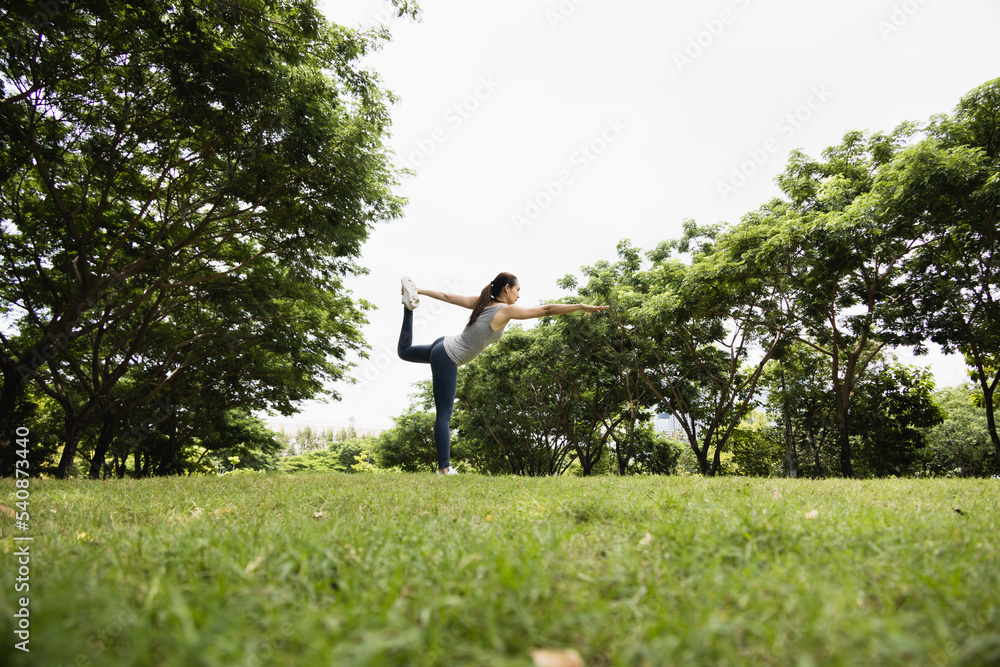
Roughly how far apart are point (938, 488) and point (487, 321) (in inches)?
212

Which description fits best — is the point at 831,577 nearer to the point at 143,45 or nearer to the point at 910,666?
the point at 910,666

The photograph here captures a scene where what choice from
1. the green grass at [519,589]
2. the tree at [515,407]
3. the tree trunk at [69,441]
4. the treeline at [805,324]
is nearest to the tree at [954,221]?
the treeline at [805,324]

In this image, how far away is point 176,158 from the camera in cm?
980

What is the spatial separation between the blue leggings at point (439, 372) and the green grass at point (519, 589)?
287cm

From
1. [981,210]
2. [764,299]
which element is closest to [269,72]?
[981,210]

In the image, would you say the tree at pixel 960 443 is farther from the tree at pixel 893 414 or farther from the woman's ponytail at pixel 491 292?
the woman's ponytail at pixel 491 292

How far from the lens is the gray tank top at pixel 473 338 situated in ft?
18.6

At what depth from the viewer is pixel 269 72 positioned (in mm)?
7336

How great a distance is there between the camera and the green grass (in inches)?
49.3

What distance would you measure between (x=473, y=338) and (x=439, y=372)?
2.12 feet

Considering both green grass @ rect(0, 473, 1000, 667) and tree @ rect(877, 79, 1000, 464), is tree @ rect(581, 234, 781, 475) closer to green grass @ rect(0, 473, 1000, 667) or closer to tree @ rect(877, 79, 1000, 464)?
tree @ rect(877, 79, 1000, 464)

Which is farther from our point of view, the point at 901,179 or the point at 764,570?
the point at 901,179

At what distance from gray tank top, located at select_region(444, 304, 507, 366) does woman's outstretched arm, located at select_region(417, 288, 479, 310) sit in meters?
0.53

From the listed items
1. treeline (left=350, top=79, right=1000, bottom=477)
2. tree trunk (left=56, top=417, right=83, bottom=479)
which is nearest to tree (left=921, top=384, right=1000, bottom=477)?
treeline (left=350, top=79, right=1000, bottom=477)
